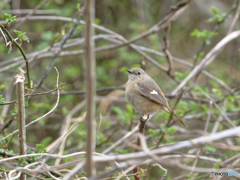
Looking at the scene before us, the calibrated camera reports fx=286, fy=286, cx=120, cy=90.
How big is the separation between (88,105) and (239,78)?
5.94 meters

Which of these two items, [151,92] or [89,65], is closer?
[89,65]

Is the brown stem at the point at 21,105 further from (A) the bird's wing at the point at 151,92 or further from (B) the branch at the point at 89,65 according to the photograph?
(A) the bird's wing at the point at 151,92

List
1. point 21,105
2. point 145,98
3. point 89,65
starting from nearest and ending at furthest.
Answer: point 89,65, point 21,105, point 145,98

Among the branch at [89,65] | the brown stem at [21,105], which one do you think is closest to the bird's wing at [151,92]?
the brown stem at [21,105]

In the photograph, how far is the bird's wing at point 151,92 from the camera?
3.86 m

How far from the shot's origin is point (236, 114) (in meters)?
4.80

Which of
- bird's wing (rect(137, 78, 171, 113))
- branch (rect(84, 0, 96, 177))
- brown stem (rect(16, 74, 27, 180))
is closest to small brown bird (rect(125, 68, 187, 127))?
bird's wing (rect(137, 78, 171, 113))

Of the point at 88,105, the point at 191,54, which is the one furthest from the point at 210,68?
the point at 88,105

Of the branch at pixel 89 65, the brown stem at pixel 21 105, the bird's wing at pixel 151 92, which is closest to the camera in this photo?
the branch at pixel 89 65

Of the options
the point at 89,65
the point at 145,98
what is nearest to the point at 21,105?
the point at 89,65

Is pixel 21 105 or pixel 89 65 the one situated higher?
pixel 89 65

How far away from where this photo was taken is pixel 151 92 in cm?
400

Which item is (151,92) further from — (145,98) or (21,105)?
(21,105)

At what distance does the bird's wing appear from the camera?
3.86 meters
